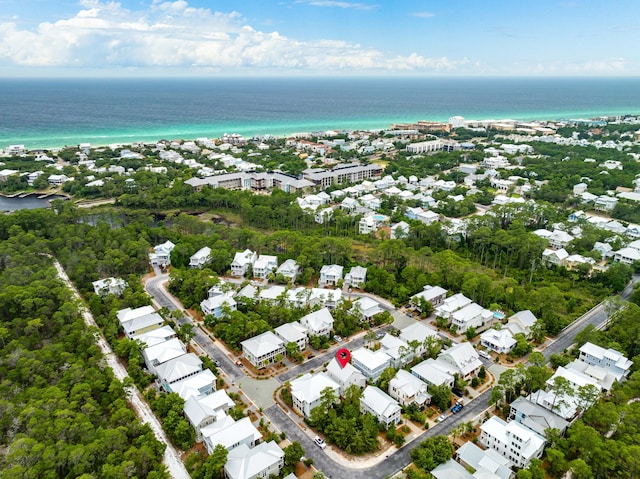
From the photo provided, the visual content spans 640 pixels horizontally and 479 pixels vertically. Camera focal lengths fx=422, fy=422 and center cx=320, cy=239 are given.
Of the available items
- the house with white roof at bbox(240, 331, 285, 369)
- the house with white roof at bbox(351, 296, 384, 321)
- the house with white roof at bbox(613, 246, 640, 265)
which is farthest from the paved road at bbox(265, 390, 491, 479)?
the house with white roof at bbox(613, 246, 640, 265)

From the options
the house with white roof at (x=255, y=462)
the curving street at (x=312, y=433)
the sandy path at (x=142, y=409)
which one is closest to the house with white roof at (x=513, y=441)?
the curving street at (x=312, y=433)

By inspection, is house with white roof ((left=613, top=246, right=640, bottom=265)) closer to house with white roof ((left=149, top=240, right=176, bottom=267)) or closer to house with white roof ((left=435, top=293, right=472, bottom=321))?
house with white roof ((left=435, top=293, right=472, bottom=321))

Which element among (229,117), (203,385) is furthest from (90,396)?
(229,117)

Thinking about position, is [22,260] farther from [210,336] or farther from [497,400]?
[497,400]

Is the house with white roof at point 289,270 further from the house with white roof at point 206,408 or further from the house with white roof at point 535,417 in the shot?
the house with white roof at point 535,417

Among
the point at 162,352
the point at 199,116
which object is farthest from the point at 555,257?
the point at 199,116

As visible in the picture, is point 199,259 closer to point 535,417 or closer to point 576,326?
point 535,417
